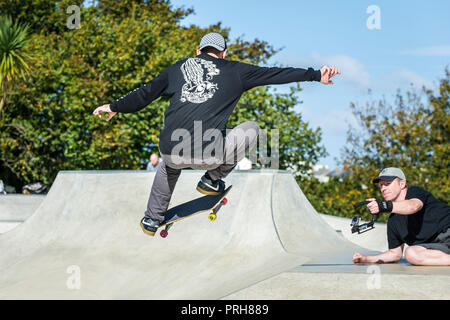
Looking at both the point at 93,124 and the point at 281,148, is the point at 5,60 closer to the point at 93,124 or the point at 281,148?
the point at 93,124

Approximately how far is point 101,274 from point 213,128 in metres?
2.44

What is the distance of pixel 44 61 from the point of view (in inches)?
691

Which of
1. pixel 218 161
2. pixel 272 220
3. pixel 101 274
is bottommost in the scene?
pixel 101 274

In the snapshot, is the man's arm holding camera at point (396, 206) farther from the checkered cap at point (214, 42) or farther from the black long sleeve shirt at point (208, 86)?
the checkered cap at point (214, 42)

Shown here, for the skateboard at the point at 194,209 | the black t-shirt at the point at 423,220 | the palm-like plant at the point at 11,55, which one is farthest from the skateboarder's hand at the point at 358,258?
the palm-like plant at the point at 11,55

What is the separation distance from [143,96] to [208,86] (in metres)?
0.63

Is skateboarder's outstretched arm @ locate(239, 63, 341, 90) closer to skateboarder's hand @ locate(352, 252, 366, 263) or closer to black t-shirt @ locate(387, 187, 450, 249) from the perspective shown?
black t-shirt @ locate(387, 187, 450, 249)

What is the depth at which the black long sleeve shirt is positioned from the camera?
15.4 feet

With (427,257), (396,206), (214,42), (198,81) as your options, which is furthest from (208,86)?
(427,257)

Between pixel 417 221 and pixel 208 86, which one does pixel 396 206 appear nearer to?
pixel 417 221

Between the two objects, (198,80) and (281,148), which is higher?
(198,80)

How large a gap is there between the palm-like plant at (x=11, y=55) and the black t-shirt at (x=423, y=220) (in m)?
13.0
